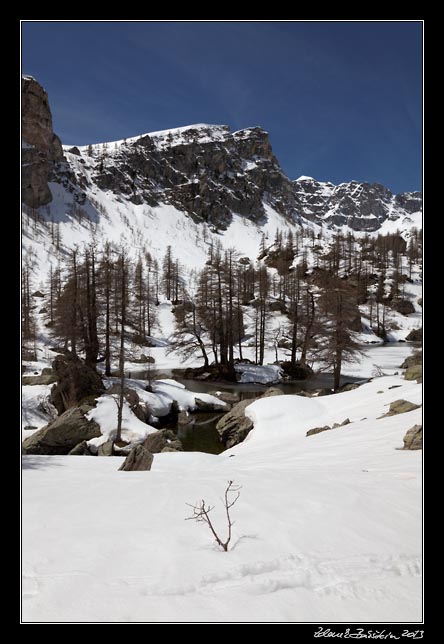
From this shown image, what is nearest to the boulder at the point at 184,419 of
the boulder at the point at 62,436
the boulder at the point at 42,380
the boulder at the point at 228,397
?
the boulder at the point at 228,397

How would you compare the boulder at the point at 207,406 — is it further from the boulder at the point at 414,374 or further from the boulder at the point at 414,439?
the boulder at the point at 414,439

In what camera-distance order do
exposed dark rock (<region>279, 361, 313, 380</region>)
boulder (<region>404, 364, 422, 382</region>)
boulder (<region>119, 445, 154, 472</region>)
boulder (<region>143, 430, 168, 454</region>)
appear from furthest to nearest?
exposed dark rock (<region>279, 361, 313, 380</region>) → boulder (<region>404, 364, 422, 382</region>) → boulder (<region>143, 430, 168, 454</region>) → boulder (<region>119, 445, 154, 472</region>)

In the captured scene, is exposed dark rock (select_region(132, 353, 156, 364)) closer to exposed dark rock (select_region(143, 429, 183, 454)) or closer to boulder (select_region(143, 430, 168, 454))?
exposed dark rock (select_region(143, 429, 183, 454))

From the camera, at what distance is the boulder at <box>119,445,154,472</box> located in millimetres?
6965

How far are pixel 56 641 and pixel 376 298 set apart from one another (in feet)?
207

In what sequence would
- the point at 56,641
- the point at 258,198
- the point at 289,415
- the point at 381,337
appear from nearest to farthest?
the point at 56,641 < the point at 289,415 < the point at 381,337 < the point at 258,198

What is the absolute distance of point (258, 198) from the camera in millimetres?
145625

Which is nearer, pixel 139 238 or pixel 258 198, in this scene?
pixel 139 238

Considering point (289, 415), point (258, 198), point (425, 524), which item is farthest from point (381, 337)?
point (258, 198)

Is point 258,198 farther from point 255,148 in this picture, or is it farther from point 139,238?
point 139,238

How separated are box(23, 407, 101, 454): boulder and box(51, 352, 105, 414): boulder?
3.42 meters

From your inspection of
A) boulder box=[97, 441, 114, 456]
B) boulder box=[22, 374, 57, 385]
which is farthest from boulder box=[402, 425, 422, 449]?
boulder box=[22, 374, 57, 385]

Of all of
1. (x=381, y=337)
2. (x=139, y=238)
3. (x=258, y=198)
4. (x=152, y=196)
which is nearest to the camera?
(x=381, y=337)

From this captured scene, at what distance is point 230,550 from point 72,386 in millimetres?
15607
